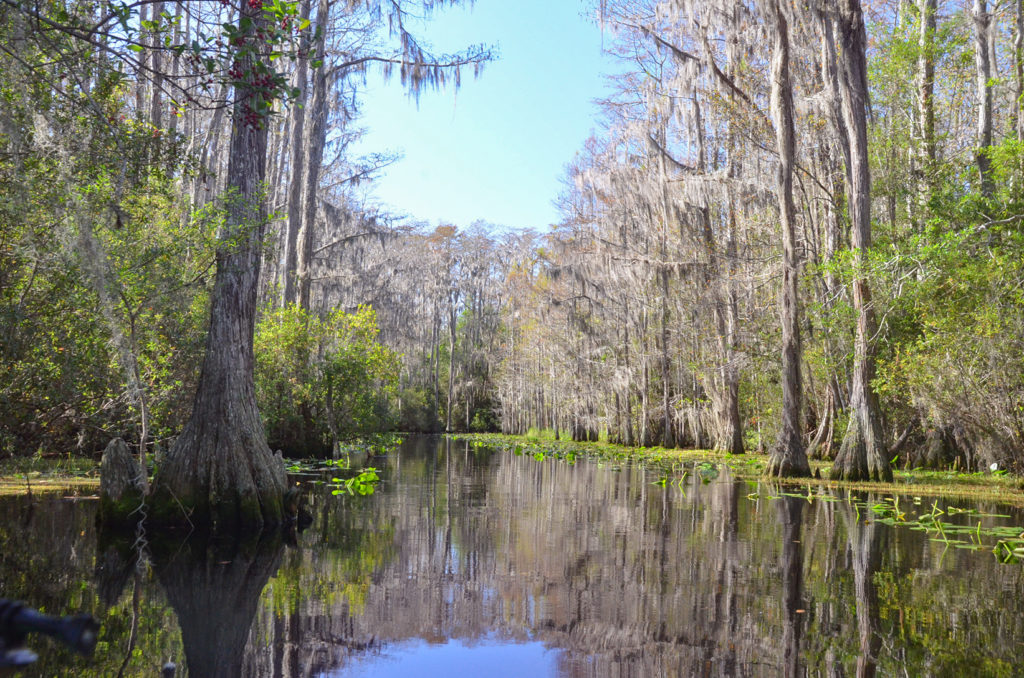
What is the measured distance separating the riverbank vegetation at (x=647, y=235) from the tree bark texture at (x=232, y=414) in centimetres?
5

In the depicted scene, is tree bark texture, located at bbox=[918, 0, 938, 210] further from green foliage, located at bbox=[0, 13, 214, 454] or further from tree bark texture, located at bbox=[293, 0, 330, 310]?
green foliage, located at bbox=[0, 13, 214, 454]

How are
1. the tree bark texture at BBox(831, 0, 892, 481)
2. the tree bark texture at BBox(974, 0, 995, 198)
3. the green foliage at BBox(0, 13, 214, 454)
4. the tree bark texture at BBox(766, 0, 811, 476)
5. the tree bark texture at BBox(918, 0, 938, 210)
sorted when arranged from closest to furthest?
the green foliage at BBox(0, 13, 214, 454) → the tree bark texture at BBox(831, 0, 892, 481) → the tree bark texture at BBox(974, 0, 995, 198) → the tree bark texture at BBox(766, 0, 811, 476) → the tree bark texture at BBox(918, 0, 938, 210)

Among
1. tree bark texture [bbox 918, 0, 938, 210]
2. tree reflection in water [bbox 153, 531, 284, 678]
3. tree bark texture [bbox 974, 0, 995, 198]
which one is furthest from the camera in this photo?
tree bark texture [bbox 918, 0, 938, 210]

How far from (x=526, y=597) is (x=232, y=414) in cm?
391

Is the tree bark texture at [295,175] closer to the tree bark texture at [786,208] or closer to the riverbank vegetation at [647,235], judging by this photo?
the riverbank vegetation at [647,235]

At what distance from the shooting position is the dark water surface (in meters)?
3.54

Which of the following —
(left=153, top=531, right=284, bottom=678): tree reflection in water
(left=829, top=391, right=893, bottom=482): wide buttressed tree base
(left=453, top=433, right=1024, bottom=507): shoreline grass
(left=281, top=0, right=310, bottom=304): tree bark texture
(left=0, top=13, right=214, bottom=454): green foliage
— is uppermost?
(left=281, top=0, right=310, bottom=304): tree bark texture

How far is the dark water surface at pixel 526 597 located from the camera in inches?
139

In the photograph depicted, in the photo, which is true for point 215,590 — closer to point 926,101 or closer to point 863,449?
point 863,449

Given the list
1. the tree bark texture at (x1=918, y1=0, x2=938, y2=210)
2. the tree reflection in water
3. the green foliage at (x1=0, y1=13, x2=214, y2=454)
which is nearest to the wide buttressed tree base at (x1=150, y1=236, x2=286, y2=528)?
the tree reflection in water

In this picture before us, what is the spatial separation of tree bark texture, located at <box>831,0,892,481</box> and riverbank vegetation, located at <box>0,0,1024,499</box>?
0.04 meters

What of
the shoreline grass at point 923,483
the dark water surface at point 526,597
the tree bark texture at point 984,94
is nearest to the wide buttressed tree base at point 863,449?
the shoreline grass at point 923,483

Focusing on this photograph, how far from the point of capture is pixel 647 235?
82.4ft

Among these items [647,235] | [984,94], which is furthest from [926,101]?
[647,235]
